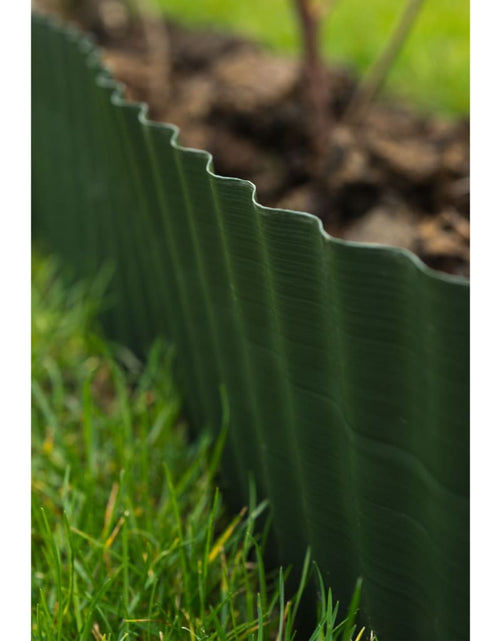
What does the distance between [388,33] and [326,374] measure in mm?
2979

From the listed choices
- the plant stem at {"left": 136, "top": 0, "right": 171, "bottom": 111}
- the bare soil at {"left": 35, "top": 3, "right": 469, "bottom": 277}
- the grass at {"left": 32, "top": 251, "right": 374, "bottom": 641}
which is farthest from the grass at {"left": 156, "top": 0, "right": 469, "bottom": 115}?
the grass at {"left": 32, "top": 251, "right": 374, "bottom": 641}

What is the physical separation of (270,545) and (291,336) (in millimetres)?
539

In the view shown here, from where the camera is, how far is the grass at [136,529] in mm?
1453

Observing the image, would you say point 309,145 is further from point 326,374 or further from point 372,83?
point 326,374

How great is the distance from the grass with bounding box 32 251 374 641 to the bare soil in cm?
69

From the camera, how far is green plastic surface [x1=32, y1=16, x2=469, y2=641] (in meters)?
1.10

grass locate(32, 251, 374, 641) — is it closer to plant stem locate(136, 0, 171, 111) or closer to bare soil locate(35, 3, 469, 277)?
bare soil locate(35, 3, 469, 277)

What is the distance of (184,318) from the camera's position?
6.46 ft

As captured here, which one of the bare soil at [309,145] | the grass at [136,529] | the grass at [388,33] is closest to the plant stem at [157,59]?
the bare soil at [309,145]

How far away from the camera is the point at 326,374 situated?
4.23 feet

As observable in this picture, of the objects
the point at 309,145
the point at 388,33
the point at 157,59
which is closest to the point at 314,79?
the point at 309,145

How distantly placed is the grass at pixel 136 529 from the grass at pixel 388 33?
1.43 meters

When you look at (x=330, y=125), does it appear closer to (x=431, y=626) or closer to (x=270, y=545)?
(x=270, y=545)

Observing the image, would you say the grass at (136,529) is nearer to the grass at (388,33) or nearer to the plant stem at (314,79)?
the plant stem at (314,79)
